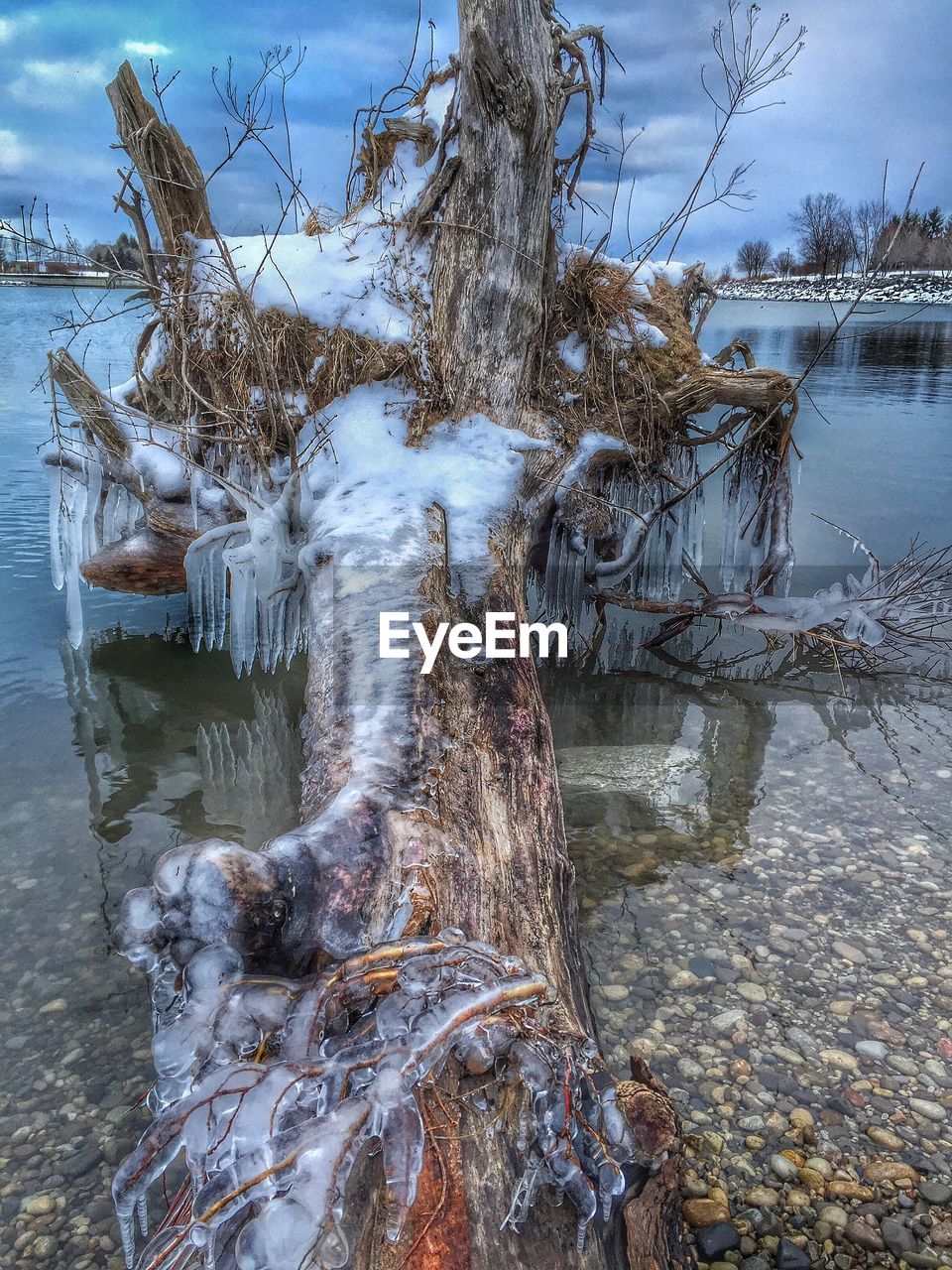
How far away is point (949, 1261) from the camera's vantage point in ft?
7.22

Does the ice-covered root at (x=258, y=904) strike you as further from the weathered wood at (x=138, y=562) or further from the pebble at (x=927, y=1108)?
the weathered wood at (x=138, y=562)

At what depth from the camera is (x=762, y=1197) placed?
2.38 metres

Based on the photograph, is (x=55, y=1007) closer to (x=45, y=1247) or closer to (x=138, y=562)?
(x=45, y=1247)

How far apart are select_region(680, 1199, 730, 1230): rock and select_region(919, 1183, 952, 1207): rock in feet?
1.87

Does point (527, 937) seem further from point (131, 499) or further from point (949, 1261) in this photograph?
point (131, 499)

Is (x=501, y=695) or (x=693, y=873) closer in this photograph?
(x=501, y=695)

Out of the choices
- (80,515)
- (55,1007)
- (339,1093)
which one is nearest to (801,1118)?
(339,1093)

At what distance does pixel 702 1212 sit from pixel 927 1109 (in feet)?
2.88

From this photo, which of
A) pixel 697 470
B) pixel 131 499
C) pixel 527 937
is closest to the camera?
pixel 527 937

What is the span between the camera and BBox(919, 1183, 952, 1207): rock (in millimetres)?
2363

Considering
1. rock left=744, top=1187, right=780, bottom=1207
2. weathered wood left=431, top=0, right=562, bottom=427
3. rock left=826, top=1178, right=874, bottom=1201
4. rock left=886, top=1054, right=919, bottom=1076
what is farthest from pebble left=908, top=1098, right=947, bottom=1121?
weathered wood left=431, top=0, right=562, bottom=427

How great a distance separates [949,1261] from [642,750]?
3343 millimetres

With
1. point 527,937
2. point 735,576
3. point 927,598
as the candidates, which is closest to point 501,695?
point 527,937

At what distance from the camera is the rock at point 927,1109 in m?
2.66
